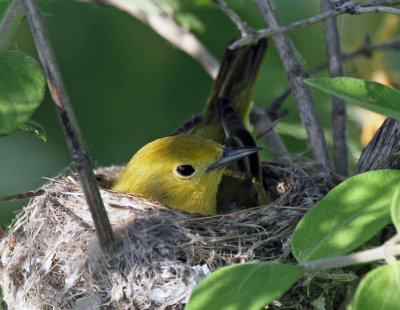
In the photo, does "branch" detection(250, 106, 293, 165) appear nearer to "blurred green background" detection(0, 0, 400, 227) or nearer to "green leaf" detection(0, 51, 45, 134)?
"blurred green background" detection(0, 0, 400, 227)

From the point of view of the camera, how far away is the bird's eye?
3.07 meters

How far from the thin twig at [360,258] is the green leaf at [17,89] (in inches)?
33.9

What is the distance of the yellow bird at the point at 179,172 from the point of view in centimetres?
305

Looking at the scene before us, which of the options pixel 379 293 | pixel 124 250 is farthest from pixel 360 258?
pixel 124 250

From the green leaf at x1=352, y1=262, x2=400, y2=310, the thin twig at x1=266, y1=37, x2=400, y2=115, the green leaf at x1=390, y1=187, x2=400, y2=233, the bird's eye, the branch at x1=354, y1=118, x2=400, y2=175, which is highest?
the thin twig at x1=266, y1=37, x2=400, y2=115

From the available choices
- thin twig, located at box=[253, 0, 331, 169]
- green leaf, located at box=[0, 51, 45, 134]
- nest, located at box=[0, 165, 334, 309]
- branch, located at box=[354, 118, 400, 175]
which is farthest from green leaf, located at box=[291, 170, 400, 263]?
thin twig, located at box=[253, 0, 331, 169]

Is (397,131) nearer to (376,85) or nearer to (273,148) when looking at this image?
(376,85)

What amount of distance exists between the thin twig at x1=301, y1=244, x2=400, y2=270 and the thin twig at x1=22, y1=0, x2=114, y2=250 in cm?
68

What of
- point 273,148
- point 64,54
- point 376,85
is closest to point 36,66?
point 376,85

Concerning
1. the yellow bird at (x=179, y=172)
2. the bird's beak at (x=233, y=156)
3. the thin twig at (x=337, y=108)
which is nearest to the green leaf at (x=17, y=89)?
the yellow bird at (x=179, y=172)

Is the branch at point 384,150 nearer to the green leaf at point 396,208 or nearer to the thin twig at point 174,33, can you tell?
the green leaf at point 396,208

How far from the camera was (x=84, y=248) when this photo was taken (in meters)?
2.38

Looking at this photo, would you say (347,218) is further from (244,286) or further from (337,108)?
(337,108)

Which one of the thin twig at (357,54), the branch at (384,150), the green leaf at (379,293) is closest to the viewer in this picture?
the green leaf at (379,293)
